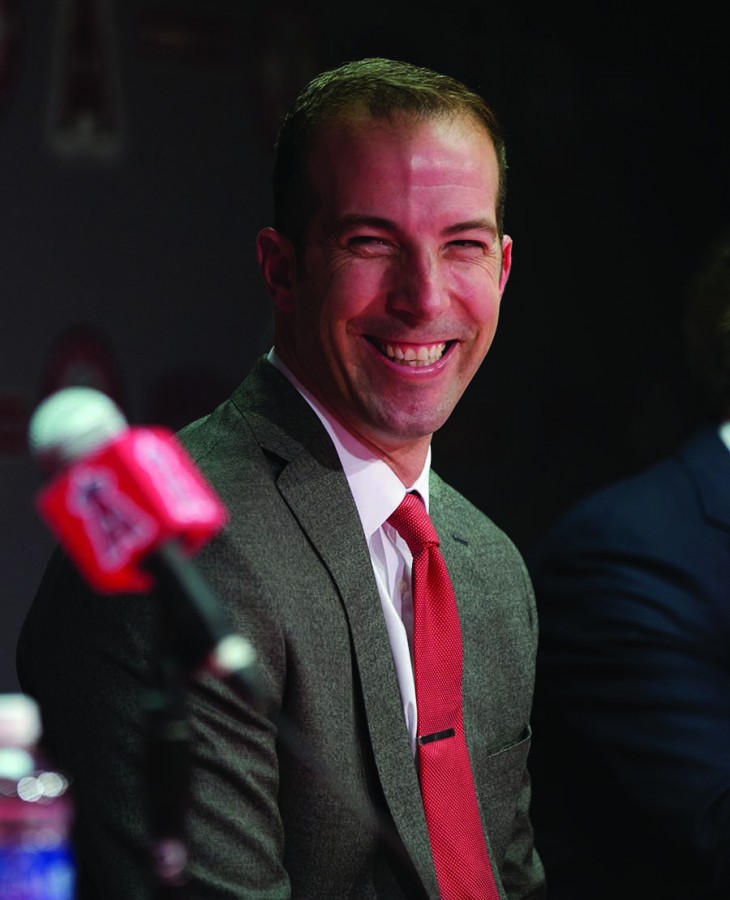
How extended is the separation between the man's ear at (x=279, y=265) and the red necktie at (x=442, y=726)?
302 mm

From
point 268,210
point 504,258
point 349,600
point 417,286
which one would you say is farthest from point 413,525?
point 268,210

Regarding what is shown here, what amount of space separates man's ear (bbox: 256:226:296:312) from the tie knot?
29 centimetres

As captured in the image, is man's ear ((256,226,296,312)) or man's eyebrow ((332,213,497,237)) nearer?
man's eyebrow ((332,213,497,237))

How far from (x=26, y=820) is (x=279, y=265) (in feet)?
3.09

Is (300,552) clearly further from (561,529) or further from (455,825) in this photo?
(561,529)

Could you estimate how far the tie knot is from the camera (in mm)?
1665

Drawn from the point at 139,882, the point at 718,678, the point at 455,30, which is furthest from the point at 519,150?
the point at 139,882

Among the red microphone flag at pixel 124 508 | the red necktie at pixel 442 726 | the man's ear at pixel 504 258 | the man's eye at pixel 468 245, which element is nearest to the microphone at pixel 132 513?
the red microphone flag at pixel 124 508

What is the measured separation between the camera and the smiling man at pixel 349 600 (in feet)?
4.62

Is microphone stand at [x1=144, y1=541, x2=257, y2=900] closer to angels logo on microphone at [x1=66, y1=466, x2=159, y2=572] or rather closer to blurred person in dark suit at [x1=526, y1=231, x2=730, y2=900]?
angels logo on microphone at [x1=66, y1=466, x2=159, y2=572]

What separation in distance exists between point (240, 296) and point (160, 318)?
23 cm

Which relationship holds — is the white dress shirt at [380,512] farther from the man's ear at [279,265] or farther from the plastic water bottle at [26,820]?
the plastic water bottle at [26,820]

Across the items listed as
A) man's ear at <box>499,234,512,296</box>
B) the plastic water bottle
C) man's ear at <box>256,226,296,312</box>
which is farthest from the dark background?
the plastic water bottle

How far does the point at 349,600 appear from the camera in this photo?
1.55 metres
